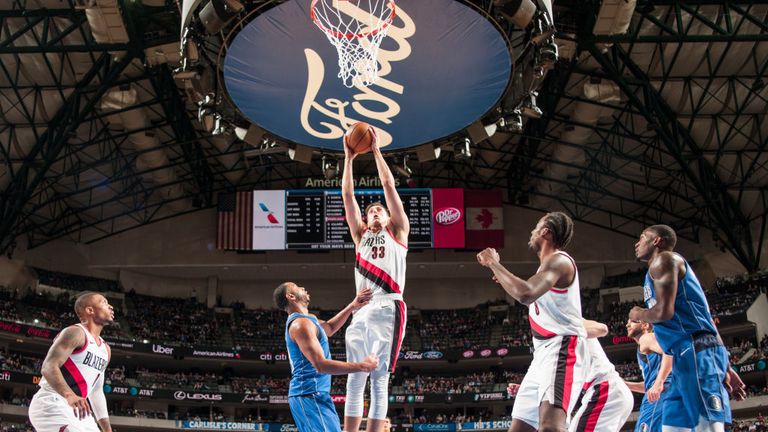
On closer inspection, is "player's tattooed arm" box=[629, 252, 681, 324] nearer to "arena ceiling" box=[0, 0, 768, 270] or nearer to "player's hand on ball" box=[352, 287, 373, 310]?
"player's hand on ball" box=[352, 287, 373, 310]

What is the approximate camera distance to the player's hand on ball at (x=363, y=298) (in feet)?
22.2

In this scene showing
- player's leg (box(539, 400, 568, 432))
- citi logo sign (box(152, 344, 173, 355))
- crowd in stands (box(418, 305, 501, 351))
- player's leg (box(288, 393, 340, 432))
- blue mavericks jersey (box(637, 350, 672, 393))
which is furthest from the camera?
crowd in stands (box(418, 305, 501, 351))

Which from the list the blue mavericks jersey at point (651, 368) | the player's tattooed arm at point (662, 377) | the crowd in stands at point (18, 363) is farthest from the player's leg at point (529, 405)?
the crowd in stands at point (18, 363)

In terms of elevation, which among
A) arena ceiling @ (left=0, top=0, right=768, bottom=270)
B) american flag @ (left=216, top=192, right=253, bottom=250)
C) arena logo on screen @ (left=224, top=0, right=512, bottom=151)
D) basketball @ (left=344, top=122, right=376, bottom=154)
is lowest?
basketball @ (left=344, top=122, right=376, bottom=154)

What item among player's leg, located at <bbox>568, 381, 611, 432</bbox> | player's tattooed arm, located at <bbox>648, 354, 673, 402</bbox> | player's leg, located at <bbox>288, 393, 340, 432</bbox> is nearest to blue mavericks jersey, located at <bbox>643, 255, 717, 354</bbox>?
player's leg, located at <bbox>568, 381, 611, 432</bbox>

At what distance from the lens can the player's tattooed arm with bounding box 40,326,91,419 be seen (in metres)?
6.91

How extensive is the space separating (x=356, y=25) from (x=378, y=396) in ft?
24.7

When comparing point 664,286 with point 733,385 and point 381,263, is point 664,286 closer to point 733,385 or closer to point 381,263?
point 733,385

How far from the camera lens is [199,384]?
118ft

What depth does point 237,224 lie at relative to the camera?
113 feet

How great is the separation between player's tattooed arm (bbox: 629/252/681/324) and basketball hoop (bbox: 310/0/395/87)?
7307 mm

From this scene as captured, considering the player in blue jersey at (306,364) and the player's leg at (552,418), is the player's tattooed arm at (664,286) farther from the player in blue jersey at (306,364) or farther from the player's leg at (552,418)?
the player in blue jersey at (306,364)

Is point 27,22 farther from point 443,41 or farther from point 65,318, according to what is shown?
point 65,318

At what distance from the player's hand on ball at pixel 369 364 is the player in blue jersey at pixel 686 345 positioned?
2.07 metres
